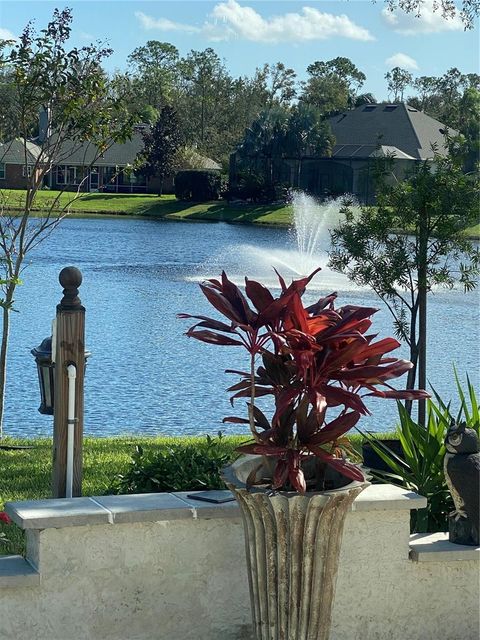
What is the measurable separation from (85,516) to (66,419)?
25.2 inches

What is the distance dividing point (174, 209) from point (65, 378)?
57.0m

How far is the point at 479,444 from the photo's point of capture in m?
4.37

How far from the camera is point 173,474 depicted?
15.3 ft

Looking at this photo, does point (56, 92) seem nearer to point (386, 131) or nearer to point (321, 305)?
point (321, 305)

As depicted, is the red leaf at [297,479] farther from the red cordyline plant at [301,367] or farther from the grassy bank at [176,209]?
the grassy bank at [176,209]

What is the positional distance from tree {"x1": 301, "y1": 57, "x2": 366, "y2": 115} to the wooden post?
79.3 m

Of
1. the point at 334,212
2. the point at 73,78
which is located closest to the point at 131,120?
the point at 73,78

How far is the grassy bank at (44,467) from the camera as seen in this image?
6488 millimetres

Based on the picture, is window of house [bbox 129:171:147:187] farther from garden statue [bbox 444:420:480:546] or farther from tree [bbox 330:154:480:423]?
garden statue [bbox 444:420:480:546]

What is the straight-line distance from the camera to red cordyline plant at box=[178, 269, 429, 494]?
3.72 metres

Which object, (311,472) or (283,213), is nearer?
(311,472)

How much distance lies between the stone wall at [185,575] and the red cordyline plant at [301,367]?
430mm

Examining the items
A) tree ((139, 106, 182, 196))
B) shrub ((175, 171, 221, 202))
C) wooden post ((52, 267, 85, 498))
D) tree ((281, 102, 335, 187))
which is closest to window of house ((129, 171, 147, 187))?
tree ((139, 106, 182, 196))

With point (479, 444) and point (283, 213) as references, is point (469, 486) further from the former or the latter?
point (283, 213)
